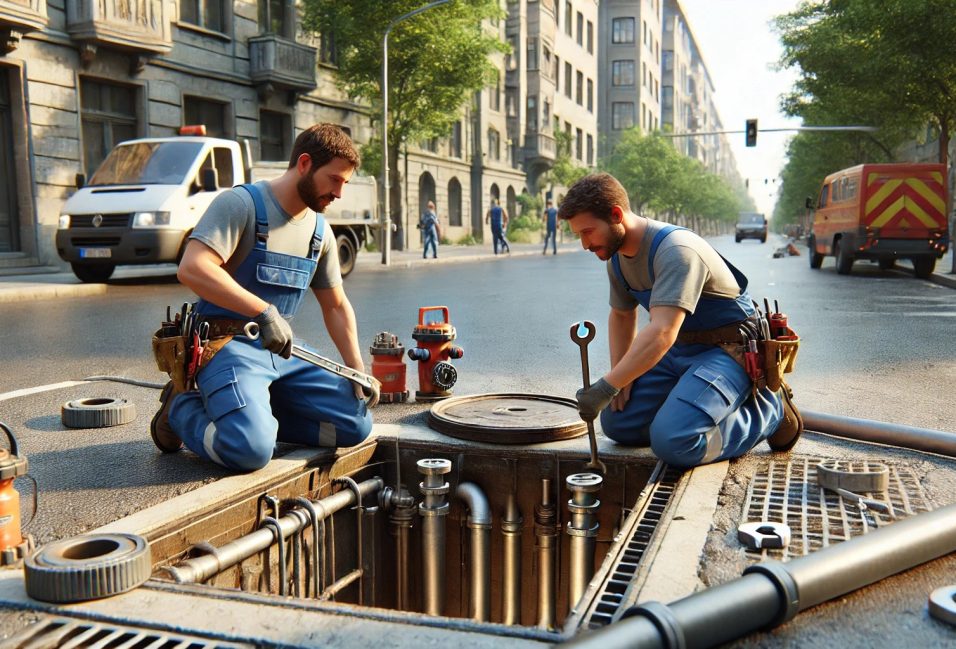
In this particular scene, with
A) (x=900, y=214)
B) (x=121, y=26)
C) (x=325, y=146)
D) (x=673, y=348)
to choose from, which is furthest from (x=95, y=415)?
(x=900, y=214)

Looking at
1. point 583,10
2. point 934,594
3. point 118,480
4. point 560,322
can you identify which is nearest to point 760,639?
point 934,594

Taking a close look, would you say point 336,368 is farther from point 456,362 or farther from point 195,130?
point 195,130

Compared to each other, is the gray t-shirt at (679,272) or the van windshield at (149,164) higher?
the van windshield at (149,164)

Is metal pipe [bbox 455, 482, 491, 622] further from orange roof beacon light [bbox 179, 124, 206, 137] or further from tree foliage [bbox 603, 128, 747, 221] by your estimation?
tree foliage [bbox 603, 128, 747, 221]

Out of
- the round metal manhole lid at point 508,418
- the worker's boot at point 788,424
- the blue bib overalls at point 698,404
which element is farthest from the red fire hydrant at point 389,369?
the worker's boot at point 788,424

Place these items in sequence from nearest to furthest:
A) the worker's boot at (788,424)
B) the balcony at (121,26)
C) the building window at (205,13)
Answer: the worker's boot at (788,424) < the balcony at (121,26) < the building window at (205,13)

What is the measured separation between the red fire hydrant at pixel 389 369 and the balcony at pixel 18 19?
47.7 feet

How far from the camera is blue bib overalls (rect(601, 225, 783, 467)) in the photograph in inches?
148

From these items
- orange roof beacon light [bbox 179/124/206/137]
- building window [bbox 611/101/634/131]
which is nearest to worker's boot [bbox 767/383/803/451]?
orange roof beacon light [bbox 179/124/206/137]

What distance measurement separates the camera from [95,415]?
4809 millimetres

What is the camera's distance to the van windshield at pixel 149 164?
1467 centimetres

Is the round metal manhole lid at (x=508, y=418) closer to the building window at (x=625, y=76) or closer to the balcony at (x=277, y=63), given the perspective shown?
the balcony at (x=277, y=63)

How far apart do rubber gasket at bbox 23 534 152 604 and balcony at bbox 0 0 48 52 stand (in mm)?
16694

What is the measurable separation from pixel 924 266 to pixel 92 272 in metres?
16.3
